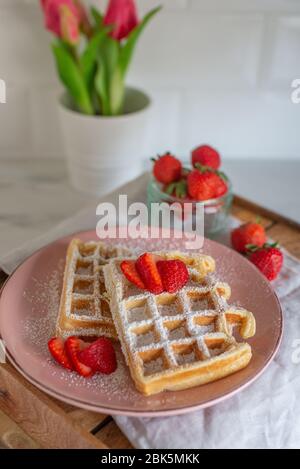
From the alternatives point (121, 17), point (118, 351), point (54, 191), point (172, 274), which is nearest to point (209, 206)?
point (172, 274)

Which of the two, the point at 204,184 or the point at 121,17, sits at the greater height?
the point at 121,17

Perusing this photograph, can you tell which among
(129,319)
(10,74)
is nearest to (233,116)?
(10,74)

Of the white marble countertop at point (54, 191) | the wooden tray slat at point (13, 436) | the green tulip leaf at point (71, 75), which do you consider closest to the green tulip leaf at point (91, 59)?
the green tulip leaf at point (71, 75)

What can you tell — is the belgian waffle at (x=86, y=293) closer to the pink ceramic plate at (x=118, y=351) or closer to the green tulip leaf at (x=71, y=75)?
the pink ceramic plate at (x=118, y=351)

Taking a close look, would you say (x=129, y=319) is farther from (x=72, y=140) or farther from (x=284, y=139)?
(x=284, y=139)

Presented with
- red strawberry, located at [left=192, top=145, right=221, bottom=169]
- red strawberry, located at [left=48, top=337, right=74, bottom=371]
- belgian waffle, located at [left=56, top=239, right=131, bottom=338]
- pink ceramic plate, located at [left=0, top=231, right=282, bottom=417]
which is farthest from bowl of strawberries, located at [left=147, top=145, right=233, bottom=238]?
red strawberry, located at [left=48, top=337, right=74, bottom=371]

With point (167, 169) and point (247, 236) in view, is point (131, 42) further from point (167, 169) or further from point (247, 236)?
point (247, 236)
